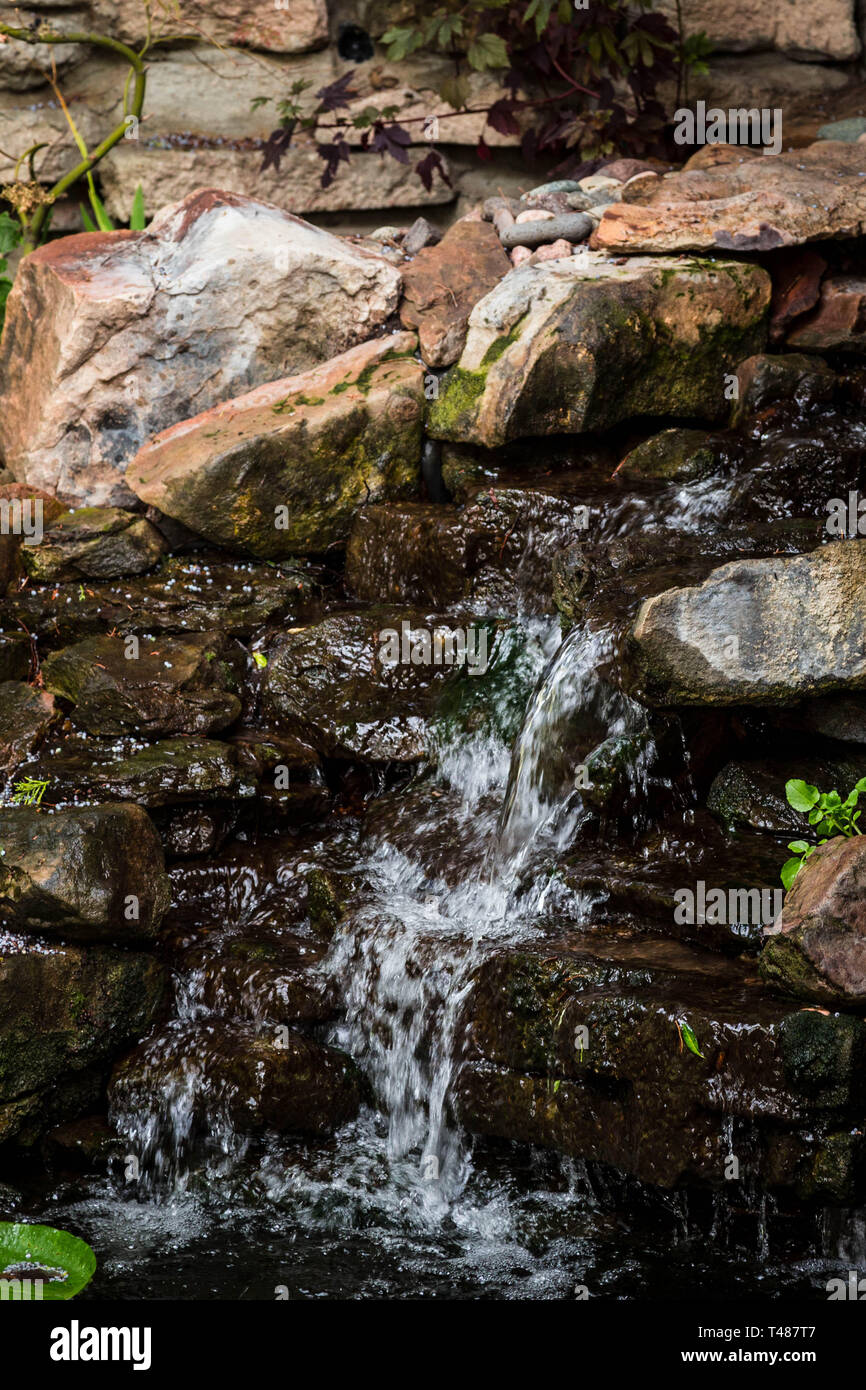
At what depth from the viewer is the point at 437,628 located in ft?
17.5

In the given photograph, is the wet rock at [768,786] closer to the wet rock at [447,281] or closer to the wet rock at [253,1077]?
the wet rock at [253,1077]

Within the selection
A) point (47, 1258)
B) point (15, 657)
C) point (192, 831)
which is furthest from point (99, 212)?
point (47, 1258)

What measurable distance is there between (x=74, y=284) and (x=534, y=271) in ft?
6.96

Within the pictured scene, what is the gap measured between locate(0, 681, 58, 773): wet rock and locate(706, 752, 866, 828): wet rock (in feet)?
8.13

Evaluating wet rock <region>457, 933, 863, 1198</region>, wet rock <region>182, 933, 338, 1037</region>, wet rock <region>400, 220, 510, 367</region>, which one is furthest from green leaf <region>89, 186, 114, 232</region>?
wet rock <region>457, 933, 863, 1198</region>

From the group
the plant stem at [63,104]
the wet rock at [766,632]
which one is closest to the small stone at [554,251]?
the plant stem at [63,104]

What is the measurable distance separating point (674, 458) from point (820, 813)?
2.15m

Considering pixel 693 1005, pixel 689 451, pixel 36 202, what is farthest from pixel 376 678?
pixel 36 202

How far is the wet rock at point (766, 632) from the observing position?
3.78 m

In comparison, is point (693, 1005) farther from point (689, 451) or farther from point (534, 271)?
point (534, 271)

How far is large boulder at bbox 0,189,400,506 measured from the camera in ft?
20.4

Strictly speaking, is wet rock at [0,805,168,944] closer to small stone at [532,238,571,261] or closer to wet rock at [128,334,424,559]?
wet rock at [128,334,424,559]

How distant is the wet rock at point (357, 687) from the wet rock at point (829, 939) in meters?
1.99

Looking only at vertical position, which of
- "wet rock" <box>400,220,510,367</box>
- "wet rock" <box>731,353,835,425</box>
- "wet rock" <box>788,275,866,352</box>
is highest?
"wet rock" <box>400,220,510,367</box>
